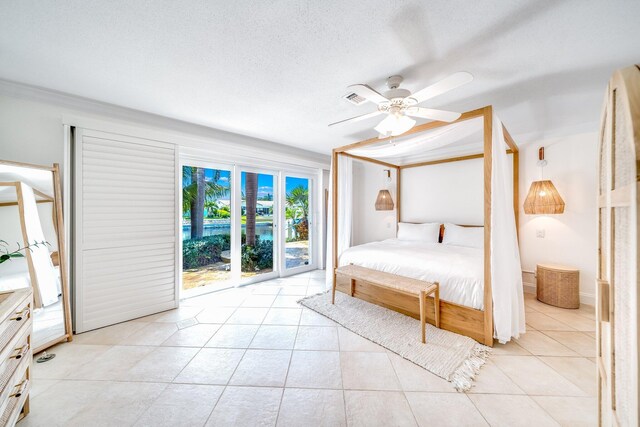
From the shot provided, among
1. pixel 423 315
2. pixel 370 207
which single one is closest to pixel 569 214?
pixel 423 315

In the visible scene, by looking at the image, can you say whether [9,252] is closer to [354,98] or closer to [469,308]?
[354,98]

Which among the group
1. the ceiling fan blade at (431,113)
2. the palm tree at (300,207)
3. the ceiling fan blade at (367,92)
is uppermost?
the ceiling fan blade at (367,92)

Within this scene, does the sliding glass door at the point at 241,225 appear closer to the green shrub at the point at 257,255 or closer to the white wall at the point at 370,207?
the green shrub at the point at 257,255

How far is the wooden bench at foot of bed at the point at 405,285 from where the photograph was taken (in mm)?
2105

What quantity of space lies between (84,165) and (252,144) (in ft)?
6.36

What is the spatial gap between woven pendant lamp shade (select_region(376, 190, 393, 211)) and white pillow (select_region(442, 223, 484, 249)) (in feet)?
3.49

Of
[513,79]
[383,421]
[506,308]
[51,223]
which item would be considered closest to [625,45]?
[513,79]

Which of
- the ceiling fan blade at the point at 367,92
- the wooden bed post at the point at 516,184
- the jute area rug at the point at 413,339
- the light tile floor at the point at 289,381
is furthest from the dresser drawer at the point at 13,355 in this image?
the wooden bed post at the point at 516,184

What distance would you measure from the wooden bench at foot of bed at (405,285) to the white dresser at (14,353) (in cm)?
253

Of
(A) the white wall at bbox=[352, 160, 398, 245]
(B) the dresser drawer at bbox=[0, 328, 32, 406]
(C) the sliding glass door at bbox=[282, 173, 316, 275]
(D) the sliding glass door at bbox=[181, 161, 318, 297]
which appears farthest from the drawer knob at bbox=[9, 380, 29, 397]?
(A) the white wall at bbox=[352, 160, 398, 245]

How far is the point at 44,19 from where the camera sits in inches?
52.0

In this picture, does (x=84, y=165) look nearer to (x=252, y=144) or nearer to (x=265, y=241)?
(x=252, y=144)

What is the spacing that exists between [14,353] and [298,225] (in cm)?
354

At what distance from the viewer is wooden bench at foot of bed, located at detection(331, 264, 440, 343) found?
6.91ft
